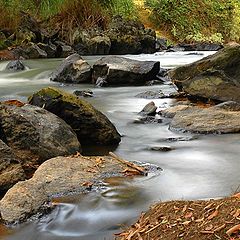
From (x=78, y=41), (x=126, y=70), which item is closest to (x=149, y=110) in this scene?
(x=126, y=70)

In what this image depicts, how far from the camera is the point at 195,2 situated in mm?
29594

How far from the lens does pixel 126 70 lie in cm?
1090

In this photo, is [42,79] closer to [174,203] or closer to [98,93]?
[98,93]

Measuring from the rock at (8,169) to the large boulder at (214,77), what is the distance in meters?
4.52

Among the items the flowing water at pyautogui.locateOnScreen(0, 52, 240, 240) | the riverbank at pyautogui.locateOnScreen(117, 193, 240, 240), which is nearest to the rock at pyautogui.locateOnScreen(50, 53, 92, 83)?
the flowing water at pyautogui.locateOnScreen(0, 52, 240, 240)

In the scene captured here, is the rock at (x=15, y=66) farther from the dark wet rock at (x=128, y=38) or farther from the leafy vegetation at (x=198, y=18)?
the leafy vegetation at (x=198, y=18)

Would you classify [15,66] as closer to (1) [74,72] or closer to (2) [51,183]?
(1) [74,72]

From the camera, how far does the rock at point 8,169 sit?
Result: 14.1 feet

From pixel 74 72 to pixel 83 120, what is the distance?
5.73 meters

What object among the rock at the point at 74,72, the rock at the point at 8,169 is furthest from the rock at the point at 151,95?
the rock at the point at 8,169

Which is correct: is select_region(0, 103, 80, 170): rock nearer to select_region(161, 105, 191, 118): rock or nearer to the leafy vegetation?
select_region(161, 105, 191, 118): rock

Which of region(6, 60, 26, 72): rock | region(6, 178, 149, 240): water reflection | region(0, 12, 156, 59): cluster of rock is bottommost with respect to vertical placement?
region(6, 178, 149, 240): water reflection

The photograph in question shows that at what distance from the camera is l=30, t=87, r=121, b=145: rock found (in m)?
5.87

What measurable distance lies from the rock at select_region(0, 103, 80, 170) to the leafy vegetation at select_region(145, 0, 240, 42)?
72.3 ft
